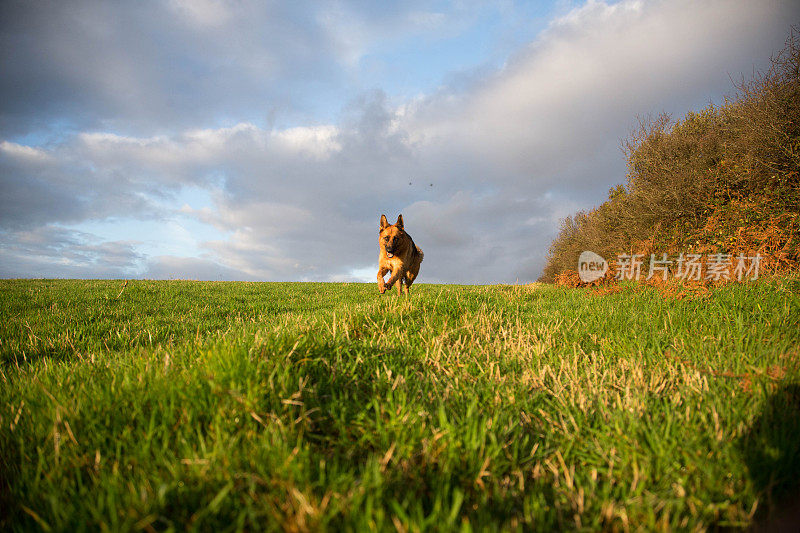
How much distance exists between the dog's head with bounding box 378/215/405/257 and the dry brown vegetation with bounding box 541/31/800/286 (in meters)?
7.45

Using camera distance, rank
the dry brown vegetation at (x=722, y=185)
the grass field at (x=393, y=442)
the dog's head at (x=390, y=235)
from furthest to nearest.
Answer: the dry brown vegetation at (x=722, y=185), the dog's head at (x=390, y=235), the grass field at (x=393, y=442)

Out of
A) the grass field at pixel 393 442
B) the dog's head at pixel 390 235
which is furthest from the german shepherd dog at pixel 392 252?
the grass field at pixel 393 442

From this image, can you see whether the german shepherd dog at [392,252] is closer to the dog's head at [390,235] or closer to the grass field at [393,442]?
the dog's head at [390,235]

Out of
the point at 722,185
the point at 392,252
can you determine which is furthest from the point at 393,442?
the point at 722,185

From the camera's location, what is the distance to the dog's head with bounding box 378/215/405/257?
10227 millimetres

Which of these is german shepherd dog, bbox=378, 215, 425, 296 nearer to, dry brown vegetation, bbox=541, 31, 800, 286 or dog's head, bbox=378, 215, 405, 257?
dog's head, bbox=378, 215, 405, 257

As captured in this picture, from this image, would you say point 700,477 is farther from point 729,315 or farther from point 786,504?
point 729,315

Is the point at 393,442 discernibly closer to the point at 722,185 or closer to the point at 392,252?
the point at 392,252

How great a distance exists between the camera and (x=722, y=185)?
19531 mm

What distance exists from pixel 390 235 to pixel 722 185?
2070 centimetres

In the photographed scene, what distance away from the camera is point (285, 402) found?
2.12m

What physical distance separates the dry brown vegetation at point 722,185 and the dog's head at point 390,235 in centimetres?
745

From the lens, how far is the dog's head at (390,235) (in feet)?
33.6

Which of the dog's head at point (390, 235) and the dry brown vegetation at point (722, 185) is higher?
the dry brown vegetation at point (722, 185)
